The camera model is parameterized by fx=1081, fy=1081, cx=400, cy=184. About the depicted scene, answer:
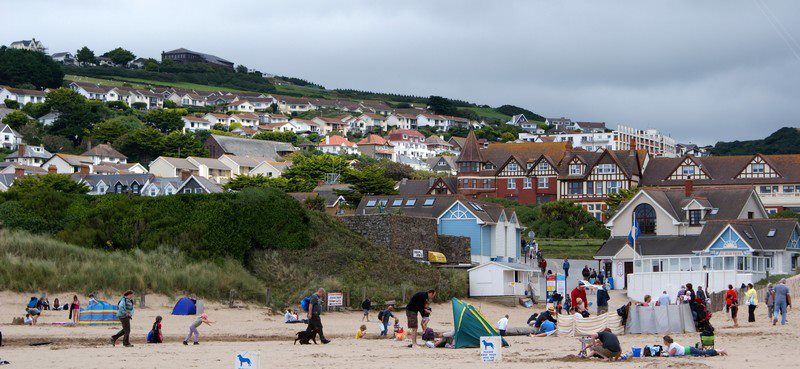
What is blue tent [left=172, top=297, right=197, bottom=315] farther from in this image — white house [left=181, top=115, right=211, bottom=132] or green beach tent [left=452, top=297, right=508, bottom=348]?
white house [left=181, top=115, right=211, bottom=132]

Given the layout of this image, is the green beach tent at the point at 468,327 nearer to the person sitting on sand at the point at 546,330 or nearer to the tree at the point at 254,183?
the person sitting on sand at the point at 546,330

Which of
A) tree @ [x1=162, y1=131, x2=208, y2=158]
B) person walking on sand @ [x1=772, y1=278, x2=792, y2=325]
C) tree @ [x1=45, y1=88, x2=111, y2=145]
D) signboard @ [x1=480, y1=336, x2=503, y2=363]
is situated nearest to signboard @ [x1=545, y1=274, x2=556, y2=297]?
person walking on sand @ [x1=772, y1=278, x2=792, y2=325]

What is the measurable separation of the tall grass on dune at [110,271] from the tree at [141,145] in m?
77.0

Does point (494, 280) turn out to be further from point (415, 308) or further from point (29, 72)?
point (29, 72)

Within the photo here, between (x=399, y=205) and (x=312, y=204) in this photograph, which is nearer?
(x=399, y=205)

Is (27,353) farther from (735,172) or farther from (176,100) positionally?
(176,100)

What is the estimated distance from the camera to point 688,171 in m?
78.6

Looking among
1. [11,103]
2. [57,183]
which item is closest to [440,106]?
[11,103]

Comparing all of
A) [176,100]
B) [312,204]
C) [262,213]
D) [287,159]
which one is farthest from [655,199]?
[176,100]

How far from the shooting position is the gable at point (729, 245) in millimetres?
47500

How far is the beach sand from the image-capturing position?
1966 centimetres

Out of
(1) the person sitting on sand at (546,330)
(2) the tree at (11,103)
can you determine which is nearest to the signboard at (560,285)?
(1) the person sitting on sand at (546,330)

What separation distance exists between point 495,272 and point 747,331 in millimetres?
17100

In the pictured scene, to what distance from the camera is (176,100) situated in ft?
594
